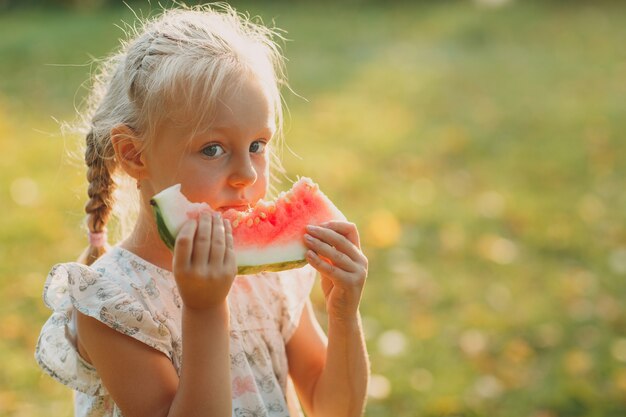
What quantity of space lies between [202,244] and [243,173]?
294 mm

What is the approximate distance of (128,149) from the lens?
247 centimetres

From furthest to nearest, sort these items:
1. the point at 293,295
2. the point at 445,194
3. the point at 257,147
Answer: the point at 445,194 → the point at 293,295 → the point at 257,147

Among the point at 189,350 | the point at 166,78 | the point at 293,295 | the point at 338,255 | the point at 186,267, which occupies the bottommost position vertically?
the point at 189,350

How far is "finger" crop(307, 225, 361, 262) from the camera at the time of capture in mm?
2369

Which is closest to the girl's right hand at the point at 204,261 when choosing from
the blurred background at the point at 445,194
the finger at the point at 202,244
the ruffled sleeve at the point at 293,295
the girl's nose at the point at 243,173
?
the finger at the point at 202,244

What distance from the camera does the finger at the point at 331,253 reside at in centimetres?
236

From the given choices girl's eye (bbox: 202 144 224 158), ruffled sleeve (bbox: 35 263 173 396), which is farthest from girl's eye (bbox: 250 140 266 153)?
ruffled sleeve (bbox: 35 263 173 396)

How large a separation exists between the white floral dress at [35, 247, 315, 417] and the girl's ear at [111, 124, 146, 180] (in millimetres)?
240

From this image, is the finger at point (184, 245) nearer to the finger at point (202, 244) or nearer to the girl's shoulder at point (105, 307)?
the finger at point (202, 244)

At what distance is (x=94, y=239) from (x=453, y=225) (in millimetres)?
3770

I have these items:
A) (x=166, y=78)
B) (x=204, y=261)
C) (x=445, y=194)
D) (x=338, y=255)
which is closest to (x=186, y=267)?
(x=204, y=261)

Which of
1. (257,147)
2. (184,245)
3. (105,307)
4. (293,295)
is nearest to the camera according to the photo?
(184,245)

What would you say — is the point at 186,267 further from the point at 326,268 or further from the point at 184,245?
the point at 326,268

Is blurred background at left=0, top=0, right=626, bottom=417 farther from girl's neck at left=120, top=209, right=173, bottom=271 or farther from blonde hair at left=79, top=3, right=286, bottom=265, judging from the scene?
girl's neck at left=120, top=209, right=173, bottom=271
